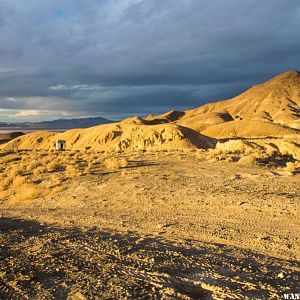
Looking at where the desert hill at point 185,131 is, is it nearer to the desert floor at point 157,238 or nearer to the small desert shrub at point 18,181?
the small desert shrub at point 18,181

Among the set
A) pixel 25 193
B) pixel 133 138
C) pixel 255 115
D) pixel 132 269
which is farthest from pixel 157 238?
pixel 255 115

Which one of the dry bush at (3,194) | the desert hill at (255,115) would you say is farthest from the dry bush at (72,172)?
the desert hill at (255,115)

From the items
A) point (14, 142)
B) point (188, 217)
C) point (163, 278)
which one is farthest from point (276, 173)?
point (14, 142)

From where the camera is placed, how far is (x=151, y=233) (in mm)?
12289

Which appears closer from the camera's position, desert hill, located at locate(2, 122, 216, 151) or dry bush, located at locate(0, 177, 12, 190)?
dry bush, located at locate(0, 177, 12, 190)

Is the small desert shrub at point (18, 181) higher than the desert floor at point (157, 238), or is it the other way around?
the desert floor at point (157, 238)

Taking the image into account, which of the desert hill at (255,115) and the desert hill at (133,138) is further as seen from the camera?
the desert hill at (255,115)

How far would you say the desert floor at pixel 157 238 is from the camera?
7.82 m

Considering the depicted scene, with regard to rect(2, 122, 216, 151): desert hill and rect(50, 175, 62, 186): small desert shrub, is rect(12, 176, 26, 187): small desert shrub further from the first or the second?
rect(2, 122, 216, 151): desert hill

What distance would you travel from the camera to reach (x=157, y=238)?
11609 millimetres

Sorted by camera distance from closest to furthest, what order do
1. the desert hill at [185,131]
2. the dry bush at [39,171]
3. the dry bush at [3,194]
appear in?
the dry bush at [3,194] → the dry bush at [39,171] → the desert hill at [185,131]

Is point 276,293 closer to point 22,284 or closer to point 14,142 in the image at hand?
point 22,284

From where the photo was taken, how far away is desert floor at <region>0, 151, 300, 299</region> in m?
7.82

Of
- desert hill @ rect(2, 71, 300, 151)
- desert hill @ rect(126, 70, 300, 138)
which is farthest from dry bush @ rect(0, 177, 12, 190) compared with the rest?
desert hill @ rect(126, 70, 300, 138)
